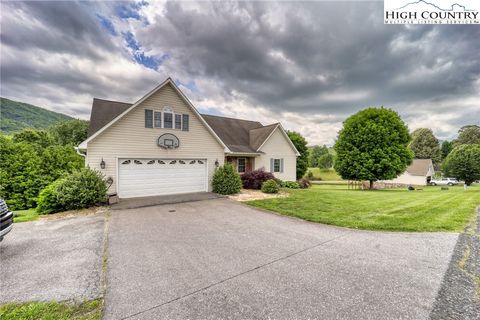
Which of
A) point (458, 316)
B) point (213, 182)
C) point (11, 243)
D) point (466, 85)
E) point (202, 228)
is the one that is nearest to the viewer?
point (458, 316)

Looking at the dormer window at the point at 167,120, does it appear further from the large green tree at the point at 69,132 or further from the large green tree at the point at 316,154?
the large green tree at the point at 316,154

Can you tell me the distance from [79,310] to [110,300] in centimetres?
35

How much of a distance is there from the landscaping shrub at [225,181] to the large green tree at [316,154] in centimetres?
5623

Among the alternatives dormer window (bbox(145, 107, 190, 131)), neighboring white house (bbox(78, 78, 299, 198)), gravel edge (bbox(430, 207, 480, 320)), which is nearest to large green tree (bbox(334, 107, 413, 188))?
neighboring white house (bbox(78, 78, 299, 198))

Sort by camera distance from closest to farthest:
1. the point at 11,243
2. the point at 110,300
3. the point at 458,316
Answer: the point at 458,316 < the point at 110,300 < the point at 11,243

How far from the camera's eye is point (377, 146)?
824 inches

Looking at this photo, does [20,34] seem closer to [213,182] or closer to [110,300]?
[213,182]

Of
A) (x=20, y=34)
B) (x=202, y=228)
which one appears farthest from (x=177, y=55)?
(x=202, y=228)

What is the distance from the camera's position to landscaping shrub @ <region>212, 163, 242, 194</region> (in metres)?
12.4

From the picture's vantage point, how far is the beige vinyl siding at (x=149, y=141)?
1006cm

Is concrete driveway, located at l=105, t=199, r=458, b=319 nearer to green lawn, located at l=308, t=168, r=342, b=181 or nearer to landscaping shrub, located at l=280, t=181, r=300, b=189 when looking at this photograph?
landscaping shrub, located at l=280, t=181, r=300, b=189

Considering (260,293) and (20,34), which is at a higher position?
(20,34)

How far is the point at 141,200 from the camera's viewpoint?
33.3 feet

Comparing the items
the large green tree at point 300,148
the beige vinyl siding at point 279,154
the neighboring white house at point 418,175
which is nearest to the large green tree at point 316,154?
the neighboring white house at point 418,175
